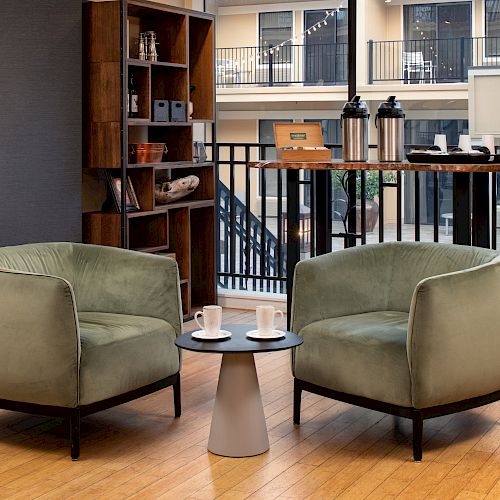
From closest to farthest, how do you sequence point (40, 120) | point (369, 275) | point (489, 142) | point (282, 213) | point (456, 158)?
point (369, 275) → point (456, 158) → point (489, 142) → point (40, 120) → point (282, 213)

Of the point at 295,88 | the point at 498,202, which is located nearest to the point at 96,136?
the point at 295,88

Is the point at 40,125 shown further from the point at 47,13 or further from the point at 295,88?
the point at 295,88

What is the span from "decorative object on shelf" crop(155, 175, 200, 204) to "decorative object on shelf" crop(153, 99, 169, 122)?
1.35 ft

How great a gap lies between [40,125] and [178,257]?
143cm

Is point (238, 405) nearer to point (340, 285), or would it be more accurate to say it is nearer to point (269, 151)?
point (340, 285)

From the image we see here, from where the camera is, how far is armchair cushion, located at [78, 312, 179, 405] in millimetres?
3900

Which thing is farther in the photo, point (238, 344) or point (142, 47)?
point (142, 47)

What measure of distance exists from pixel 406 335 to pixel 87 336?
125cm

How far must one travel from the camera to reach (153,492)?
3.51 metres

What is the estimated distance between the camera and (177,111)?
634 centimetres

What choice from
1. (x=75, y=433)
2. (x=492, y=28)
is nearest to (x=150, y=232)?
(x=492, y=28)

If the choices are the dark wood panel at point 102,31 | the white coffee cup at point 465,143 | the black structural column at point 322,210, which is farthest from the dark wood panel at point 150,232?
the white coffee cup at point 465,143

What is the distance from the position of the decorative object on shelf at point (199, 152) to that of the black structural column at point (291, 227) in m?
1.52

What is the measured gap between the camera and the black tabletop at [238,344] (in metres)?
3.73
